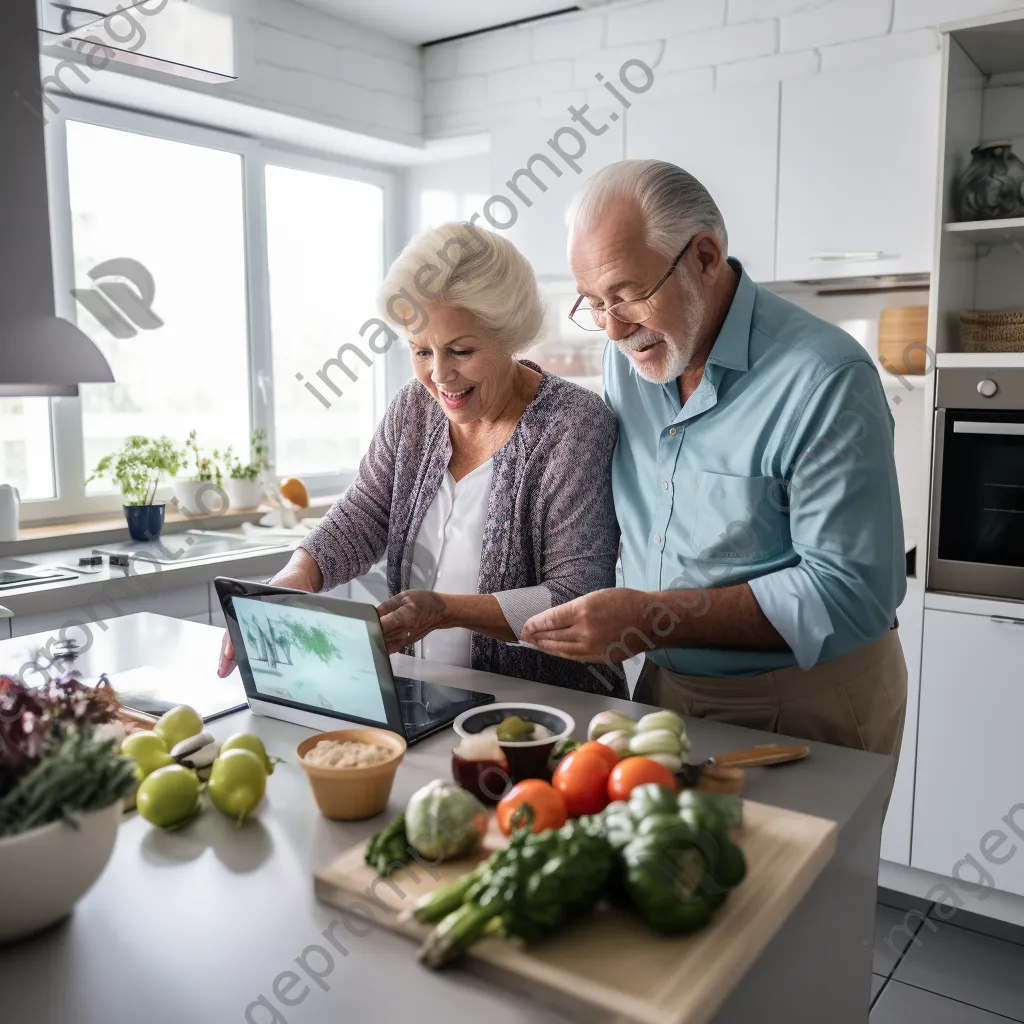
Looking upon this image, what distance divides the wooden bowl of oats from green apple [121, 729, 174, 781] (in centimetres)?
18

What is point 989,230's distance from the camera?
2402 millimetres

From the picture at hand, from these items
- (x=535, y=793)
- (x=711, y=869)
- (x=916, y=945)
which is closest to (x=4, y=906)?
(x=535, y=793)

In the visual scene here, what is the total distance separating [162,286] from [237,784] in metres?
2.61

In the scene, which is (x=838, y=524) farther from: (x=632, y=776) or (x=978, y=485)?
(x=978, y=485)

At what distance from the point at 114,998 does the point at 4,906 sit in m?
0.12

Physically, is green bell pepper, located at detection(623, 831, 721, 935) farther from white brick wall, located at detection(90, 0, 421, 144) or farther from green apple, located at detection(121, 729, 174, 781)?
white brick wall, located at detection(90, 0, 421, 144)

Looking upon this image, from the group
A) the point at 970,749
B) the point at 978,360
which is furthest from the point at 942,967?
the point at 978,360

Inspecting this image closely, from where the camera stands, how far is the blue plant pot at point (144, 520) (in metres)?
2.91

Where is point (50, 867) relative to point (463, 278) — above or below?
below

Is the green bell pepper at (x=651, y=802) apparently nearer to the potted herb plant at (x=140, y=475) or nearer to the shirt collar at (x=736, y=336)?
the shirt collar at (x=736, y=336)

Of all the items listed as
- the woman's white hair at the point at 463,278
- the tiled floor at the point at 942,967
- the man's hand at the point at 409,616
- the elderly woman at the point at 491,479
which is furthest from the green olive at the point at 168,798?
the tiled floor at the point at 942,967


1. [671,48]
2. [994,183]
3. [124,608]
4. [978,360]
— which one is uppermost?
[671,48]

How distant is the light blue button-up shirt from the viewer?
4.42 ft

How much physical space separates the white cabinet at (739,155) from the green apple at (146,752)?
2.23 meters
